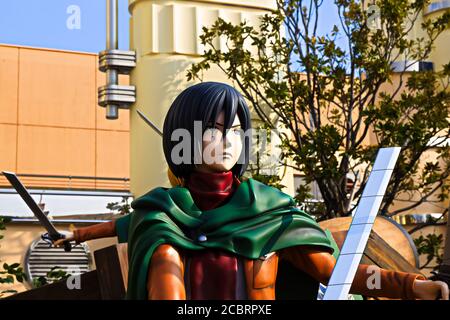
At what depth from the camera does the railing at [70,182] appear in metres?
15.2

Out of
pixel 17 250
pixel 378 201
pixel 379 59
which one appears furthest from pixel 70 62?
pixel 378 201

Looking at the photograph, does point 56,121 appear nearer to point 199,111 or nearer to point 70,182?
point 70,182

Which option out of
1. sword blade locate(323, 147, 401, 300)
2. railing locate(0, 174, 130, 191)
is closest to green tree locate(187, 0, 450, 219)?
railing locate(0, 174, 130, 191)

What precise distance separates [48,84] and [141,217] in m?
12.3

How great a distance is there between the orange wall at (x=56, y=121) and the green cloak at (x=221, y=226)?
11555 millimetres

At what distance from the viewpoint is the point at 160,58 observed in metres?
11.3

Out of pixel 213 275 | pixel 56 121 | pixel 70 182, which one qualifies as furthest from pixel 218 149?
pixel 56 121

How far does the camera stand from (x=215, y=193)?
4168 mm

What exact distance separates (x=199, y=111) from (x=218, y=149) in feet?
0.64

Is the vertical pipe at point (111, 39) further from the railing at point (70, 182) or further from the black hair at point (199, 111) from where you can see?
the black hair at point (199, 111)

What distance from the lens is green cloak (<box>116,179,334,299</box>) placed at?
3932mm

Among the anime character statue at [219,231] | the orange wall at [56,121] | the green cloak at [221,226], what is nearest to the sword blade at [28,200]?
the anime character statue at [219,231]

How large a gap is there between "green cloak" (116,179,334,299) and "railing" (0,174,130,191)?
1078 centimetres

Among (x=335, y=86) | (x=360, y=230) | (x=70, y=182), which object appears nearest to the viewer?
(x=360, y=230)
